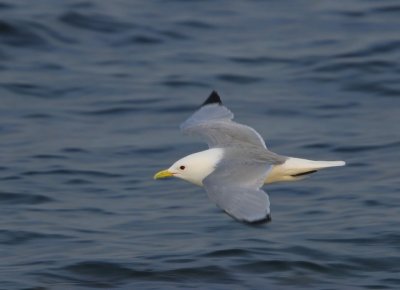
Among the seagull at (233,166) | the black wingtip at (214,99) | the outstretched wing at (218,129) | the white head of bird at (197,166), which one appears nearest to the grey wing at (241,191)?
the seagull at (233,166)

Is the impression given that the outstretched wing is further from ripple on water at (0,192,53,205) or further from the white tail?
ripple on water at (0,192,53,205)

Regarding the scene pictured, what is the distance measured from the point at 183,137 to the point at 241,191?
5.38 metres

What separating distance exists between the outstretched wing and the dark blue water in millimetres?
1020

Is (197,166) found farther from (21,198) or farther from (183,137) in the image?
(183,137)

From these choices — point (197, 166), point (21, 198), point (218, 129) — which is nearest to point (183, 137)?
point (21, 198)

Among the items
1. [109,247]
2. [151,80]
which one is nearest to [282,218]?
[109,247]

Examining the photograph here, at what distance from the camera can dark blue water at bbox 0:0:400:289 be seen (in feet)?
32.3

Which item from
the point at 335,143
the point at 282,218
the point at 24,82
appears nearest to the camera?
the point at 282,218

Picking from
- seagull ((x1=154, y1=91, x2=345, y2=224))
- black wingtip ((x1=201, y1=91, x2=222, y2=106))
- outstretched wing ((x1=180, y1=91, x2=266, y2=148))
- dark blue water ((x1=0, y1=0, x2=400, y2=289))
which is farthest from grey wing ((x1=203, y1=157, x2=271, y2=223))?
black wingtip ((x1=201, y1=91, x2=222, y2=106))

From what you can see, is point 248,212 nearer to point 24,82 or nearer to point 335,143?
point 335,143

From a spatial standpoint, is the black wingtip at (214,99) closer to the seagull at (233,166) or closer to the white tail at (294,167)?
the seagull at (233,166)

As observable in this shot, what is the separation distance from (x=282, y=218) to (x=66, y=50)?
656cm

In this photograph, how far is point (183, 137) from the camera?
13.2m

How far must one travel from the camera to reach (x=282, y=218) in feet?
35.8
